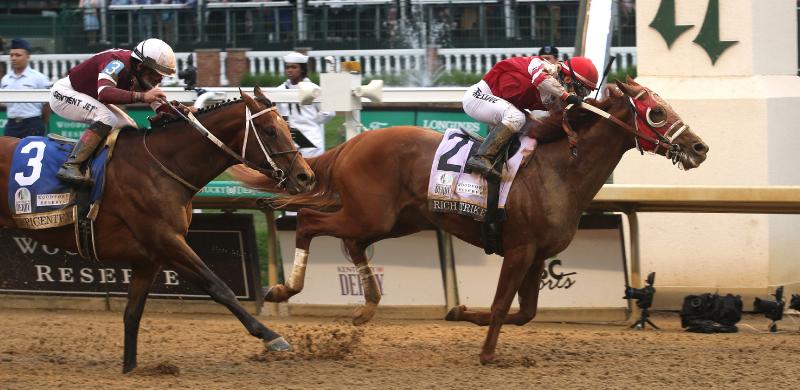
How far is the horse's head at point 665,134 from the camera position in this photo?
6.93 m

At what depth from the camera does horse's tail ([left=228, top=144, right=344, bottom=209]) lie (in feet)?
26.0

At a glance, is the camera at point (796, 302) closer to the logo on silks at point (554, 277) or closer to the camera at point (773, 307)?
the camera at point (773, 307)

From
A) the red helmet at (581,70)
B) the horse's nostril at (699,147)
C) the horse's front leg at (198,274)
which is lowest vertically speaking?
the horse's front leg at (198,274)

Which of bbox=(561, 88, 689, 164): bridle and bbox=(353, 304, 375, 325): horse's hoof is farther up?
bbox=(561, 88, 689, 164): bridle

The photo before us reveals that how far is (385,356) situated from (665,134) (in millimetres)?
2148

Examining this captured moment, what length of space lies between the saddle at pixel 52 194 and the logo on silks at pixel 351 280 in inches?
100.0

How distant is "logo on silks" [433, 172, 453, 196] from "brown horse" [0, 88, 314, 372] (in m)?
0.88

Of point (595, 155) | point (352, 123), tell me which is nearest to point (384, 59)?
point (352, 123)

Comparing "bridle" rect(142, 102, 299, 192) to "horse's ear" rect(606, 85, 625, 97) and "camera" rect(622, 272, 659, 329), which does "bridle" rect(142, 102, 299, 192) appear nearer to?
"horse's ear" rect(606, 85, 625, 97)

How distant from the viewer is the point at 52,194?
6.84 metres

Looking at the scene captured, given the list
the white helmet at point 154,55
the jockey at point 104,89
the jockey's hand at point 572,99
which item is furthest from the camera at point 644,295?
the white helmet at point 154,55

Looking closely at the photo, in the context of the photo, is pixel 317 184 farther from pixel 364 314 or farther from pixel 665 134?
pixel 665 134

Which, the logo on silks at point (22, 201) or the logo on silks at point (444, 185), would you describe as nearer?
the logo on silks at point (22, 201)

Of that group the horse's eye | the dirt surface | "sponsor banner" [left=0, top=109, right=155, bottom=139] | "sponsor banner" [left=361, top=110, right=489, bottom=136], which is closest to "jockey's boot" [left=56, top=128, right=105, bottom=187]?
the dirt surface
